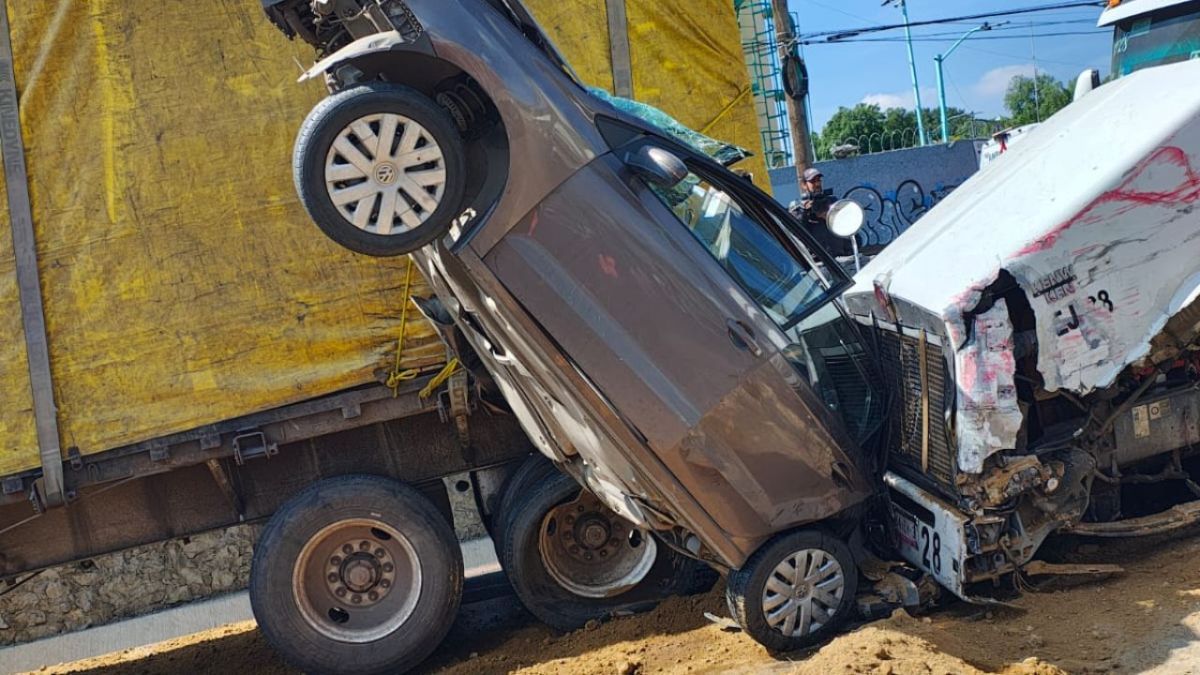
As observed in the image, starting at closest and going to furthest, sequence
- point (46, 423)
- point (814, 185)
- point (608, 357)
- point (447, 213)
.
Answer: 1. point (447, 213)
2. point (608, 357)
3. point (46, 423)
4. point (814, 185)

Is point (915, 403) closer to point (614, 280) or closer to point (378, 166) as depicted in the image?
point (614, 280)

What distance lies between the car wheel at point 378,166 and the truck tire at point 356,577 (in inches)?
71.0

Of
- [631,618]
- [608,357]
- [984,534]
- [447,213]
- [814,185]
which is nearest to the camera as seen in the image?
[447,213]

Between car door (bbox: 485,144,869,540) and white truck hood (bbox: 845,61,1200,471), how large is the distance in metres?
0.66

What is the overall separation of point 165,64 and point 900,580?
13.8 feet

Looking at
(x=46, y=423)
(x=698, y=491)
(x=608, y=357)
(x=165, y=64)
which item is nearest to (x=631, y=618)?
(x=698, y=491)

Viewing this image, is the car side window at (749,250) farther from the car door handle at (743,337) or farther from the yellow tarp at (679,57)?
the yellow tarp at (679,57)

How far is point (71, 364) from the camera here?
517 centimetres

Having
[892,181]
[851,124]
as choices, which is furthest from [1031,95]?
[892,181]

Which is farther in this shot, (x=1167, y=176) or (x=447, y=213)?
(x=1167, y=176)

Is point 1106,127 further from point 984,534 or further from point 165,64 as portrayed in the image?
point 165,64

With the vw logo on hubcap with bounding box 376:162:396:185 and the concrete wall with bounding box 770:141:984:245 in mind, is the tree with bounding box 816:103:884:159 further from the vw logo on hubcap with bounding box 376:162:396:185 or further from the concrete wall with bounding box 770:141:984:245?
the vw logo on hubcap with bounding box 376:162:396:185

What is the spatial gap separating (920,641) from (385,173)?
2.76 metres

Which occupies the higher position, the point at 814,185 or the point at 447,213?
the point at 814,185
